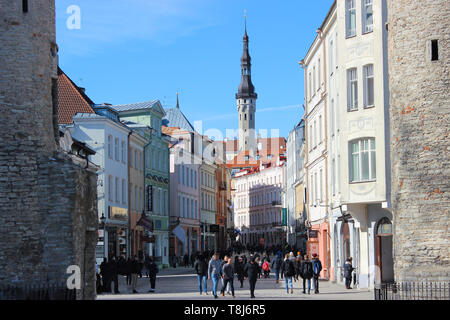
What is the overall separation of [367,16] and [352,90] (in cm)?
302

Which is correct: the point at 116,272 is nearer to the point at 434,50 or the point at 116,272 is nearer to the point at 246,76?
the point at 434,50

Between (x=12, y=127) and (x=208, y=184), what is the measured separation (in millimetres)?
65501

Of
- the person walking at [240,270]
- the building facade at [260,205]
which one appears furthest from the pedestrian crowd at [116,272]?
the building facade at [260,205]

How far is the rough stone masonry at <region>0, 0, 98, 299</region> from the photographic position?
23.2 meters

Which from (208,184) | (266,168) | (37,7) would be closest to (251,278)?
(37,7)

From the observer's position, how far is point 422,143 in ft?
81.6

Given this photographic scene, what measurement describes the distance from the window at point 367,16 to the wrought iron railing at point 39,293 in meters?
17.1

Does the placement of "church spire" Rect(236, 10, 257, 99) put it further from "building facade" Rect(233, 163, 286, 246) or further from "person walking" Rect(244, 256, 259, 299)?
"person walking" Rect(244, 256, 259, 299)

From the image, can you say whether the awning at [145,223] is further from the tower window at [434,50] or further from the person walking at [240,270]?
the tower window at [434,50]

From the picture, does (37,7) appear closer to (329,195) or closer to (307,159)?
(329,195)

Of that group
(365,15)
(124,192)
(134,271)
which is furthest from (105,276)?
(124,192)

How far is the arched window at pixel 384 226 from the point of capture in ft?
107

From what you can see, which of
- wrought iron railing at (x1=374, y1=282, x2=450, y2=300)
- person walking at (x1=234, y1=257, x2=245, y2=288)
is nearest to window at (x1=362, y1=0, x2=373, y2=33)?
wrought iron railing at (x1=374, y1=282, x2=450, y2=300)
